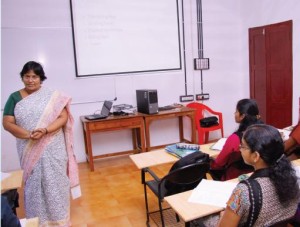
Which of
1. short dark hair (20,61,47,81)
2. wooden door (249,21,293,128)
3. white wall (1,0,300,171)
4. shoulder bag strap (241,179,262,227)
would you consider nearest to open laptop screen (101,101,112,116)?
white wall (1,0,300,171)

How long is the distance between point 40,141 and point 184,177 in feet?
3.88

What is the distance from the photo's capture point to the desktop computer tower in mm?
4215

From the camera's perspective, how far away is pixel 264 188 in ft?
4.05

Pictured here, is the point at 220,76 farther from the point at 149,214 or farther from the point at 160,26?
the point at 149,214

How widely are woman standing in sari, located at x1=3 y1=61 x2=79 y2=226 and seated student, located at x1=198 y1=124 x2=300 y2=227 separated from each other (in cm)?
161

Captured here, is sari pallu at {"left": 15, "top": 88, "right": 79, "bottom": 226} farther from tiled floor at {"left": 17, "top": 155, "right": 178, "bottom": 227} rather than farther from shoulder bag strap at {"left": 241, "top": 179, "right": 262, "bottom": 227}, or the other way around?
shoulder bag strap at {"left": 241, "top": 179, "right": 262, "bottom": 227}

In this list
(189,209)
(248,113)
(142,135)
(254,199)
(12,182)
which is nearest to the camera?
(254,199)

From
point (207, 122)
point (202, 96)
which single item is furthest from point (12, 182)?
point (202, 96)

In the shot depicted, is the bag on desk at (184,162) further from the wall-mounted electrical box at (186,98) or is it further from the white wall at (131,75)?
the wall-mounted electrical box at (186,98)

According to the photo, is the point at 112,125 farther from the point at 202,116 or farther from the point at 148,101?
the point at 202,116

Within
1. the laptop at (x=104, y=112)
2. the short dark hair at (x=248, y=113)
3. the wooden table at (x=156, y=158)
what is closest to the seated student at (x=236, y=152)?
the short dark hair at (x=248, y=113)

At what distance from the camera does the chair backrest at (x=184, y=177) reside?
204 centimetres

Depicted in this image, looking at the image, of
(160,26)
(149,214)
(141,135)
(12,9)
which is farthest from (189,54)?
(149,214)

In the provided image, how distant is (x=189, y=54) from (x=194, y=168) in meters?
3.28
